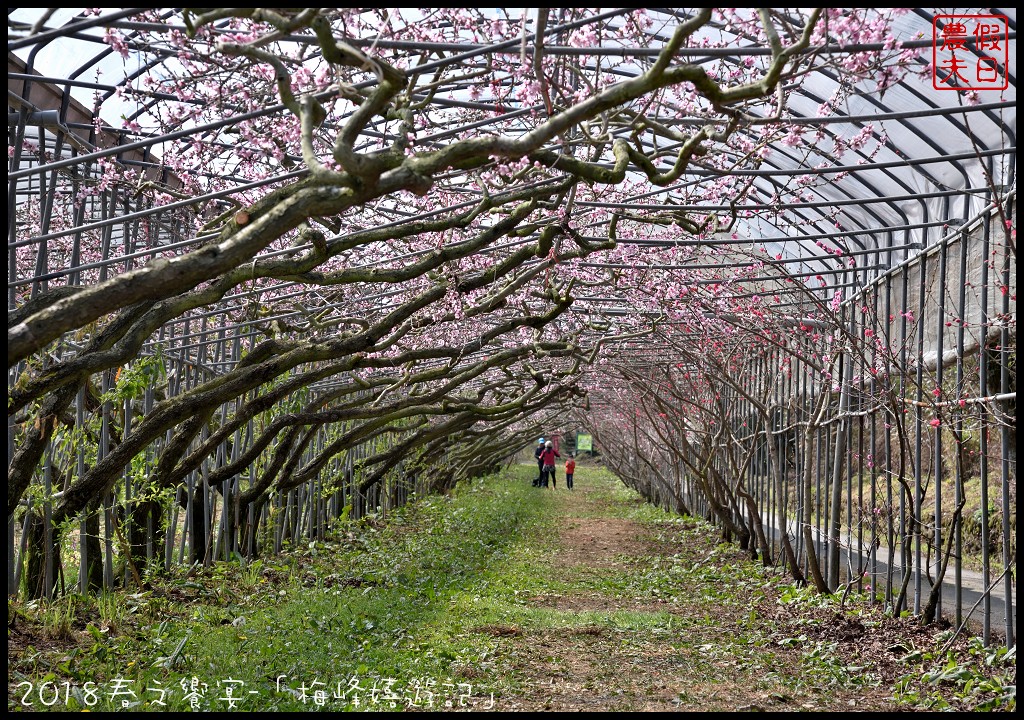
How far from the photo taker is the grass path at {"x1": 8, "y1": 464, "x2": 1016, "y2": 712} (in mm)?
5270

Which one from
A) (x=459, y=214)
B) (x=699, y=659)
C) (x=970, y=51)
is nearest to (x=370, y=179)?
(x=970, y=51)

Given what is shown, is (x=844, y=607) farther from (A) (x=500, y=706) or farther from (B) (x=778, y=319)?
(A) (x=500, y=706)

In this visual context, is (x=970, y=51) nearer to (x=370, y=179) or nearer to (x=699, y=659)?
(x=370, y=179)

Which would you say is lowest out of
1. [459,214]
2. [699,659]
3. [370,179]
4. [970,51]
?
[699,659]

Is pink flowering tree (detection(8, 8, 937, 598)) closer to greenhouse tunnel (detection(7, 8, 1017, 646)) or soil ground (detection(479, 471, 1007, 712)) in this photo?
greenhouse tunnel (detection(7, 8, 1017, 646))

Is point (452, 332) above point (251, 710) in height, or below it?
above

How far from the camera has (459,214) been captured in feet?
22.2

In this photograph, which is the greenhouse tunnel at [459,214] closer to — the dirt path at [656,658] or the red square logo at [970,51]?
the red square logo at [970,51]

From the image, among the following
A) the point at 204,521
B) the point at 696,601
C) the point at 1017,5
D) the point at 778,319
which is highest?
the point at 1017,5

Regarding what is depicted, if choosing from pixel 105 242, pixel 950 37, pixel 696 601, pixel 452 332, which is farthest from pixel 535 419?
pixel 950 37

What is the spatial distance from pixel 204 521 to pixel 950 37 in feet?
25.4

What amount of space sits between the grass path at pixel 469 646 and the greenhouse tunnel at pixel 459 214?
1.75 feet

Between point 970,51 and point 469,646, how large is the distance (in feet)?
15.8

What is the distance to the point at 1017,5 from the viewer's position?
4.14 m
